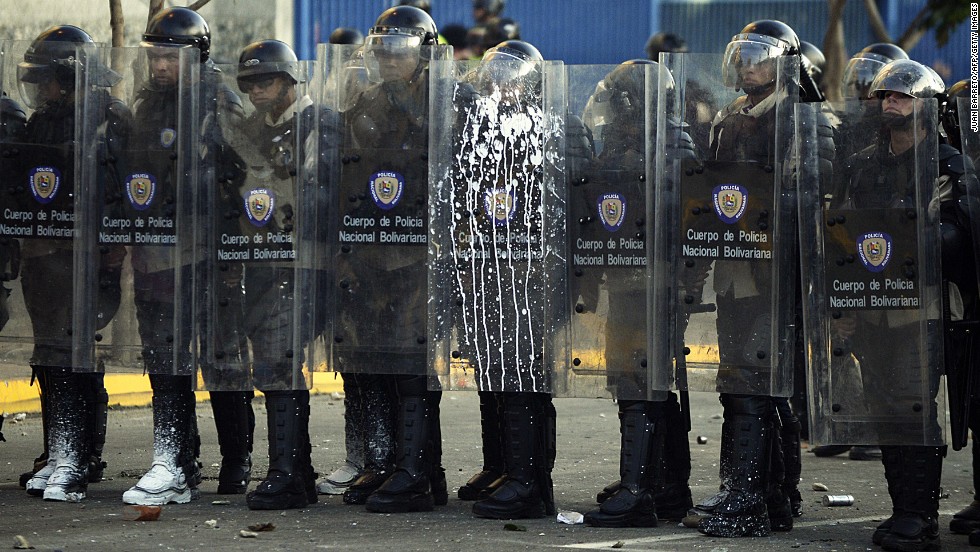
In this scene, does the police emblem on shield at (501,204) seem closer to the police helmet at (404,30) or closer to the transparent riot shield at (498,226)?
the transparent riot shield at (498,226)

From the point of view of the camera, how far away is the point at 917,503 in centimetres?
595

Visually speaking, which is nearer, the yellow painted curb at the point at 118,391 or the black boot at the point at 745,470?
the black boot at the point at 745,470

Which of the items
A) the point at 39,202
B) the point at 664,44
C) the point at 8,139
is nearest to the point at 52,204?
the point at 39,202

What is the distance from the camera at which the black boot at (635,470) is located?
20.6ft

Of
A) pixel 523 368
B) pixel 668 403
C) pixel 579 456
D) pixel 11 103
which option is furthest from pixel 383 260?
pixel 579 456

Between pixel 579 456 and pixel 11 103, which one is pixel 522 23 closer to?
pixel 579 456

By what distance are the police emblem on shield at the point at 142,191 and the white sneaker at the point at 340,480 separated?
4.98ft

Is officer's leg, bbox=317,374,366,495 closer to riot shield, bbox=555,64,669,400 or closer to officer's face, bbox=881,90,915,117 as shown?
riot shield, bbox=555,64,669,400

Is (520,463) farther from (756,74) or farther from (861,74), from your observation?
(861,74)

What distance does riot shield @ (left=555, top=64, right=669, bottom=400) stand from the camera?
6.19 meters

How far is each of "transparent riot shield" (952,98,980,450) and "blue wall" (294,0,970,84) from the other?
8811mm

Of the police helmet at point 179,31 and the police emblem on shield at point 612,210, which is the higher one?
the police helmet at point 179,31

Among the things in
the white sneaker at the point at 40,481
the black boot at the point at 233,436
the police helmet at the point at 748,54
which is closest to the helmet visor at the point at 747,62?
the police helmet at the point at 748,54

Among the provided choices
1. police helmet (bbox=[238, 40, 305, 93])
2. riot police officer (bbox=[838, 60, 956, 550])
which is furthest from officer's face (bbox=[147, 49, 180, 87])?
riot police officer (bbox=[838, 60, 956, 550])
